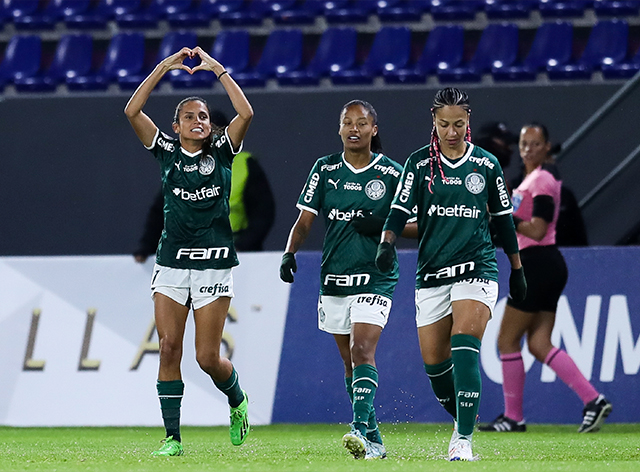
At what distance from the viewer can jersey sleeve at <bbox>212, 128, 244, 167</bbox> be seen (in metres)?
6.38

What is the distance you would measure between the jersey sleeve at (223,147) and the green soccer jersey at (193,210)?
4 cm

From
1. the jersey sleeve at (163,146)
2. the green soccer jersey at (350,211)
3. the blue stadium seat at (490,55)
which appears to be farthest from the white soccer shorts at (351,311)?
the blue stadium seat at (490,55)

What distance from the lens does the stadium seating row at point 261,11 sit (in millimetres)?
12906

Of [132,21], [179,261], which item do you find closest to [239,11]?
[132,21]

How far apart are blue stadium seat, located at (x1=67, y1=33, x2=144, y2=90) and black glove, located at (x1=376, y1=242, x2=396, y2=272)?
803 centimetres

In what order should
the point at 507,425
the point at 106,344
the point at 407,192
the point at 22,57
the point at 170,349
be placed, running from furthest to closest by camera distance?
1. the point at 22,57
2. the point at 106,344
3. the point at 507,425
4. the point at 170,349
5. the point at 407,192

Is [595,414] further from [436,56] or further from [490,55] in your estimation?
[436,56]

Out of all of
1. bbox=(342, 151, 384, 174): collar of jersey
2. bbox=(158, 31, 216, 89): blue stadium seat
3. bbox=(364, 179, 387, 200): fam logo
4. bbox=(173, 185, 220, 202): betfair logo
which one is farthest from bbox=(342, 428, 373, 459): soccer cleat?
bbox=(158, 31, 216, 89): blue stadium seat

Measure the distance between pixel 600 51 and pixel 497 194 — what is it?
6899mm

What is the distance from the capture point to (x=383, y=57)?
12.9 m

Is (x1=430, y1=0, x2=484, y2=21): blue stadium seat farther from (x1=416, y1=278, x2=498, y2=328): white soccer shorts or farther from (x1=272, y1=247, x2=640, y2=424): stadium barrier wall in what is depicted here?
(x1=416, y1=278, x2=498, y2=328): white soccer shorts

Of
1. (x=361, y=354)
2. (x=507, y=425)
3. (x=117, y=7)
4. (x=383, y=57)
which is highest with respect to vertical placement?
(x=117, y=7)

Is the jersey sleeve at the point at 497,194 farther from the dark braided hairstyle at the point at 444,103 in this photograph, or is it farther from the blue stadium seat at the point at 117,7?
the blue stadium seat at the point at 117,7

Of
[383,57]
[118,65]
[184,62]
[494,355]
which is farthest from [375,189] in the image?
[118,65]
